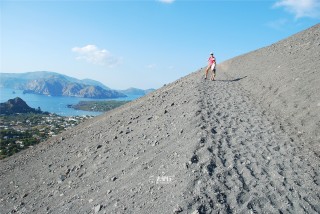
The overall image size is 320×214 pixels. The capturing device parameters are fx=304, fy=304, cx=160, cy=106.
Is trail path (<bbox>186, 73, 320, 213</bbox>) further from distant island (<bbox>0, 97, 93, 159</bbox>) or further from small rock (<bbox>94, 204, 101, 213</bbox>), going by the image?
distant island (<bbox>0, 97, 93, 159</bbox>)

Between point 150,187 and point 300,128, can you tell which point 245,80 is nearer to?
point 300,128

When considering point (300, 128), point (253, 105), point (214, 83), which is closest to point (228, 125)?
point (300, 128)

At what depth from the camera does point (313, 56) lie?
23156mm

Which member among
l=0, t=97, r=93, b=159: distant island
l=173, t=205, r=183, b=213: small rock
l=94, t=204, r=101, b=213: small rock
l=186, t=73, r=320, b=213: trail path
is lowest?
l=0, t=97, r=93, b=159: distant island

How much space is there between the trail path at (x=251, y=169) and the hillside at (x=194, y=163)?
3cm

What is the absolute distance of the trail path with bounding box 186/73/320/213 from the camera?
326 inches

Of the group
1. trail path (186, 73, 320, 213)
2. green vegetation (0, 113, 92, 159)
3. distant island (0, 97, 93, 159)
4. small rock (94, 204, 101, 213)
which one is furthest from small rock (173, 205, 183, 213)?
distant island (0, 97, 93, 159)

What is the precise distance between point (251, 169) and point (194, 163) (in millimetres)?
1936

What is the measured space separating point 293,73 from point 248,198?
15.1 m

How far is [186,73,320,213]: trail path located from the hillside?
0.11ft

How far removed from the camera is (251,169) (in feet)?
33.2

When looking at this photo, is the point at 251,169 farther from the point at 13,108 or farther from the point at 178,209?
the point at 13,108

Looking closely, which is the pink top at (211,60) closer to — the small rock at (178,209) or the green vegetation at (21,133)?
the small rock at (178,209)

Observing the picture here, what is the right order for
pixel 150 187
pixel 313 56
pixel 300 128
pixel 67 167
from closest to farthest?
pixel 150 187
pixel 300 128
pixel 67 167
pixel 313 56
